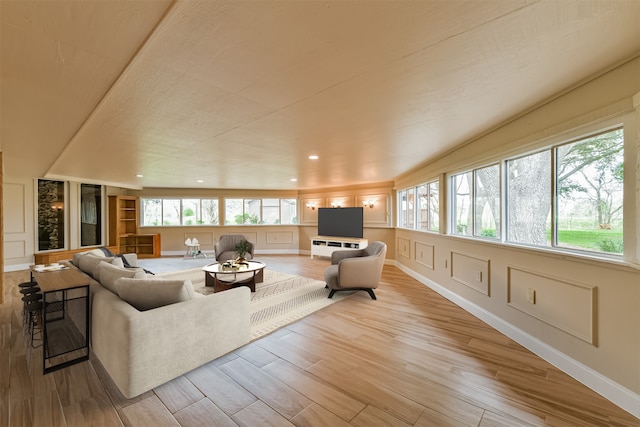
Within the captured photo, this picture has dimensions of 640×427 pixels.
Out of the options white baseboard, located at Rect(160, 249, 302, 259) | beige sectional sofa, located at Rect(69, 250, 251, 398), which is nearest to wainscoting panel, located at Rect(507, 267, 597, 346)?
beige sectional sofa, located at Rect(69, 250, 251, 398)

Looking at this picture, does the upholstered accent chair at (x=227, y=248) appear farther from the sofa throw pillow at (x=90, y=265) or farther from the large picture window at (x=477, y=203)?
the large picture window at (x=477, y=203)

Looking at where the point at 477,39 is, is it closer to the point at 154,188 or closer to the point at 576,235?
the point at 576,235

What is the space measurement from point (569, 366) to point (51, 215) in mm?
10421

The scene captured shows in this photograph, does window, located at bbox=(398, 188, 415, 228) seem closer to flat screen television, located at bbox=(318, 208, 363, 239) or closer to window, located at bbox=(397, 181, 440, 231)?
window, located at bbox=(397, 181, 440, 231)

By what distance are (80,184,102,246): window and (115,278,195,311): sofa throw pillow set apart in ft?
23.6

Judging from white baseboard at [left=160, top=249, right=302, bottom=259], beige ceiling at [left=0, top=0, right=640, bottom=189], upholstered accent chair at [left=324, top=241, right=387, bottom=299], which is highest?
beige ceiling at [left=0, top=0, right=640, bottom=189]

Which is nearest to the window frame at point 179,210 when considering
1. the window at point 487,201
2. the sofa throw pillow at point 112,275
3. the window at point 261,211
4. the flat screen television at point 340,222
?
the window at point 261,211

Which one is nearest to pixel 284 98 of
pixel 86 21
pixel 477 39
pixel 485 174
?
pixel 86 21

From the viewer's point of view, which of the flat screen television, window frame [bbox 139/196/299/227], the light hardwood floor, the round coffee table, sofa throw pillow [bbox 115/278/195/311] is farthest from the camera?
window frame [bbox 139/196/299/227]

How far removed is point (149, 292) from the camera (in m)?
2.18

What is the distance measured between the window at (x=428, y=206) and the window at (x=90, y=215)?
925 cm

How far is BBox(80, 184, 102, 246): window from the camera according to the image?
7301 mm

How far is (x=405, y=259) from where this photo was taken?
6297mm

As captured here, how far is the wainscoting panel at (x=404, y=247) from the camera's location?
6078 millimetres
